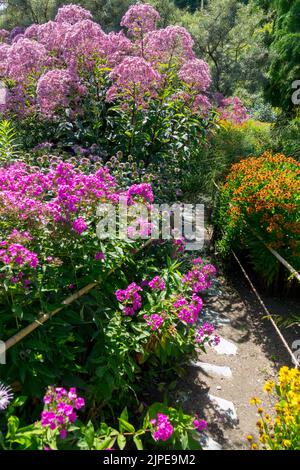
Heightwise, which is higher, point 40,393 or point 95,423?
point 40,393

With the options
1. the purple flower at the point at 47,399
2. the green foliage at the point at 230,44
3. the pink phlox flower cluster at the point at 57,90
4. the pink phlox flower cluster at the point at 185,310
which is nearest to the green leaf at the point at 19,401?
the purple flower at the point at 47,399

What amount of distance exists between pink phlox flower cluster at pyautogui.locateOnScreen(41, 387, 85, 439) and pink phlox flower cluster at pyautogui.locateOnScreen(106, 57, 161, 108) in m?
2.83

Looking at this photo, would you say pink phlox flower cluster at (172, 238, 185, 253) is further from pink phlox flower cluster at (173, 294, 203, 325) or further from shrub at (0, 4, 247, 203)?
shrub at (0, 4, 247, 203)

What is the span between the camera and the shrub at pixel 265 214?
11.9 feet

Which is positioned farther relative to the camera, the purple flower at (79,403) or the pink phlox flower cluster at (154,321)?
the pink phlox flower cluster at (154,321)

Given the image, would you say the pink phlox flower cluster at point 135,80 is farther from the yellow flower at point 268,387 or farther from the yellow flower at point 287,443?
the yellow flower at point 287,443

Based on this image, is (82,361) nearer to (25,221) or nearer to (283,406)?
(25,221)

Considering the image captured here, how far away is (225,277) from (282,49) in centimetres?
651

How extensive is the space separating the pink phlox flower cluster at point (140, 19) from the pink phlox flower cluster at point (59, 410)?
12.6 ft

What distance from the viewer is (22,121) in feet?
14.0

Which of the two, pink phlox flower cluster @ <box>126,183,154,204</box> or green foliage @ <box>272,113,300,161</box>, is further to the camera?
green foliage @ <box>272,113,300,161</box>

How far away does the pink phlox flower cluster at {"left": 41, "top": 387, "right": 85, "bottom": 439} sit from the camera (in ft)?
4.75

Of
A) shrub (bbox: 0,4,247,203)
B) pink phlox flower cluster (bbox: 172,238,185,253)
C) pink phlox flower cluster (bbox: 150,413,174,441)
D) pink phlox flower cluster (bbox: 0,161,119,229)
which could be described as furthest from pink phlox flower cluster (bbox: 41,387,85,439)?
shrub (bbox: 0,4,247,203)
